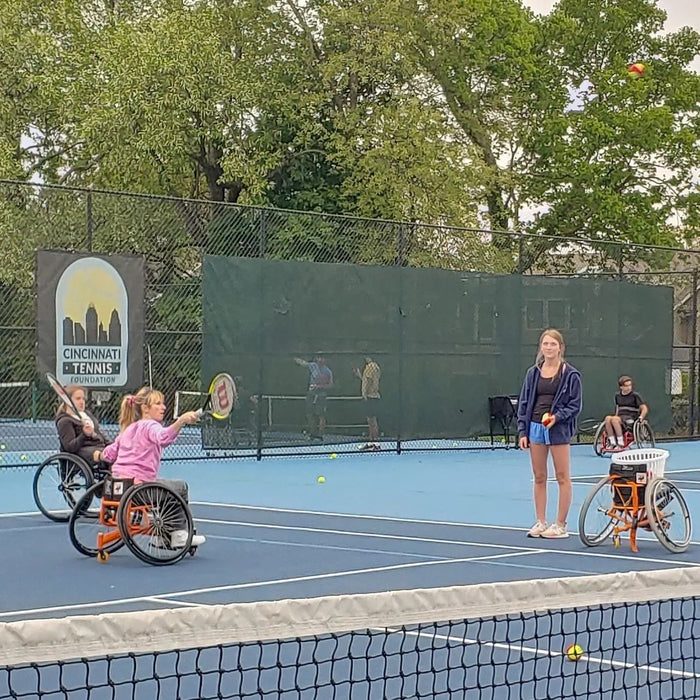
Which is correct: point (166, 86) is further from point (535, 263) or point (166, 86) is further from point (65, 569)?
point (65, 569)

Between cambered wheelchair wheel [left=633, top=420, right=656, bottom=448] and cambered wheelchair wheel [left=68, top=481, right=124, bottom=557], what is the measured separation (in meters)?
9.88

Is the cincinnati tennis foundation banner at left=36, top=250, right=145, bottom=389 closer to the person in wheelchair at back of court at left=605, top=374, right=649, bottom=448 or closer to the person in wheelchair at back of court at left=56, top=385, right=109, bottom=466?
the person in wheelchair at back of court at left=56, top=385, right=109, bottom=466

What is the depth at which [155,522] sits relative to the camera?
8094 mm

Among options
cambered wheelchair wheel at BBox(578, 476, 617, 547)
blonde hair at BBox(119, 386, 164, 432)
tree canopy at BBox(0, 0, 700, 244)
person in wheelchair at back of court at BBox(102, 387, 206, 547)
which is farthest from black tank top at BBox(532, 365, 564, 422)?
tree canopy at BBox(0, 0, 700, 244)

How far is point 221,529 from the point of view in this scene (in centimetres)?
999

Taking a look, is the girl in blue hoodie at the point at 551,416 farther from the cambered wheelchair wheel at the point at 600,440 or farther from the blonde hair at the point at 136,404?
the cambered wheelchair wheel at the point at 600,440

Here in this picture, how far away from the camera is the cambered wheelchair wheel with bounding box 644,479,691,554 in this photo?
856cm

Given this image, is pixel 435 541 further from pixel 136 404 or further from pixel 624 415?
pixel 624 415

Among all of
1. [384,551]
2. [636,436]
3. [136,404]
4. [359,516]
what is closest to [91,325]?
[359,516]

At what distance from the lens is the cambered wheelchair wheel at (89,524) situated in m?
8.28

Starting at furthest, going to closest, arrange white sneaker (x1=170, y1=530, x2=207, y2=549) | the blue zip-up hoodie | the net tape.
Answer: the blue zip-up hoodie → white sneaker (x1=170, y1=530, x2=207, y2=549) → the net tape

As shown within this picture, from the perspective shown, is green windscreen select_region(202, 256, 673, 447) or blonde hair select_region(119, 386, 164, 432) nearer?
blonde hair select_region(119, 386, 164, 432)

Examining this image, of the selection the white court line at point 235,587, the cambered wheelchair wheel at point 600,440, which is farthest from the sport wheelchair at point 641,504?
the cambered wheelchair wheel at point 600,440

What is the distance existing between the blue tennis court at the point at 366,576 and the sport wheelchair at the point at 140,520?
0.11 metres
